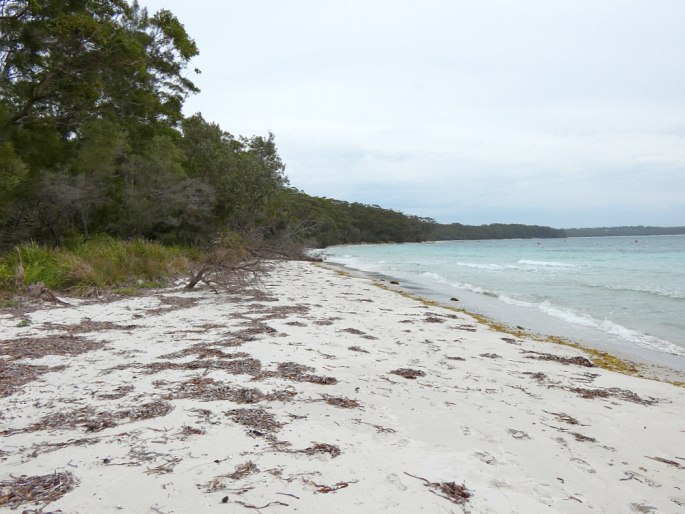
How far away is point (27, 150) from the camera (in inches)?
535

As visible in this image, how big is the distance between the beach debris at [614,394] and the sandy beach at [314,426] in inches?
1.1

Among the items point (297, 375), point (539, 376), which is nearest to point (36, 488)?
point (297, 375)

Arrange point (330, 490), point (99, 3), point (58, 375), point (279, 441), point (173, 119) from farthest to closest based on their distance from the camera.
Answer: point (173, 119), point (99, 3), point (58, 375), point (279, 441), point (330, 490)

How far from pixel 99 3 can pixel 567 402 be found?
1575 cm

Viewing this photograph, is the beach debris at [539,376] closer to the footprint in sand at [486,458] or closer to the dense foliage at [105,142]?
the footprint in sand at [486,458]

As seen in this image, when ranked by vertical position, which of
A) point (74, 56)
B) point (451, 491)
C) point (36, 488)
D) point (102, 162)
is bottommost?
point (451, 491)

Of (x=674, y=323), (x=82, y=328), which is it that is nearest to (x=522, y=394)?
(x=82, y=328)

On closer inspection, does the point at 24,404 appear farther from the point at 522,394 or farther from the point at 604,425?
the point at 604,425

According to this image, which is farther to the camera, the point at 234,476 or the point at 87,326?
the point at 87,326

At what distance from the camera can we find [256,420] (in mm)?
3447

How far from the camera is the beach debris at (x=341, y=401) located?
3931 millimetres

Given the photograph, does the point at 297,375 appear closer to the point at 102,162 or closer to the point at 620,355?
the point at 620,355

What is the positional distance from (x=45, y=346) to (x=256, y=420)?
11.7ft

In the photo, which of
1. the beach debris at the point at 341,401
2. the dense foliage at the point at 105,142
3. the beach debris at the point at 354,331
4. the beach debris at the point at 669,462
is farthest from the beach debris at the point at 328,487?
the dense foliage at the point at 105,142
